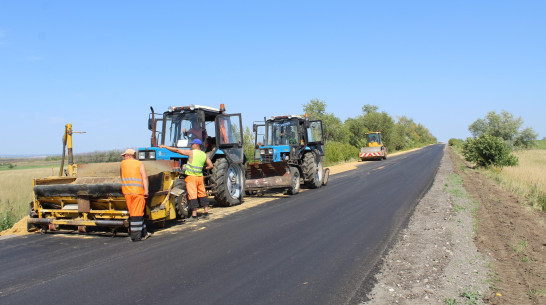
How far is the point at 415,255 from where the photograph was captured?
5.75 metres

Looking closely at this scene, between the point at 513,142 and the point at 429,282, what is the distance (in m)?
49.1

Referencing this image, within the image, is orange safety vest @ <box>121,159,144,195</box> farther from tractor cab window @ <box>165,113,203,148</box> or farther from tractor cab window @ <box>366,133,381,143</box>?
tractor cab window @ <box>366,133,381,143</box>

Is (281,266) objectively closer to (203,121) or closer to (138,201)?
(138,201)

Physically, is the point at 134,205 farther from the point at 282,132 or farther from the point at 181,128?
the point at 282,132

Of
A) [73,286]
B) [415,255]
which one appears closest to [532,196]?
[415,255]

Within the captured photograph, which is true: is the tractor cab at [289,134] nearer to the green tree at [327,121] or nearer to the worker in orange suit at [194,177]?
the worker in orange suit at [194,177]

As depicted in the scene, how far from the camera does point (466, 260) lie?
18.1 ft

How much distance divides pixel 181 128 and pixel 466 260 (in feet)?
23.0

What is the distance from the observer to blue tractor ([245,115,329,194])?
12477 mm

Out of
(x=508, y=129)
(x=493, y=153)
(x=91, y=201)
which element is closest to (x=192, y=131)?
(x=91, y=201)

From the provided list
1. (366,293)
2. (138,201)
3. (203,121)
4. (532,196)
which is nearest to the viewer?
(366,293)

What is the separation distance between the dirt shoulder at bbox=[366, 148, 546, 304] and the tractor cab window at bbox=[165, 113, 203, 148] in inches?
215

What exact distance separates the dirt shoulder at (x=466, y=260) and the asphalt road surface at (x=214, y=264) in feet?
1.22

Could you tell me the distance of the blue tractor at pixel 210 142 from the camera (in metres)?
9.41
